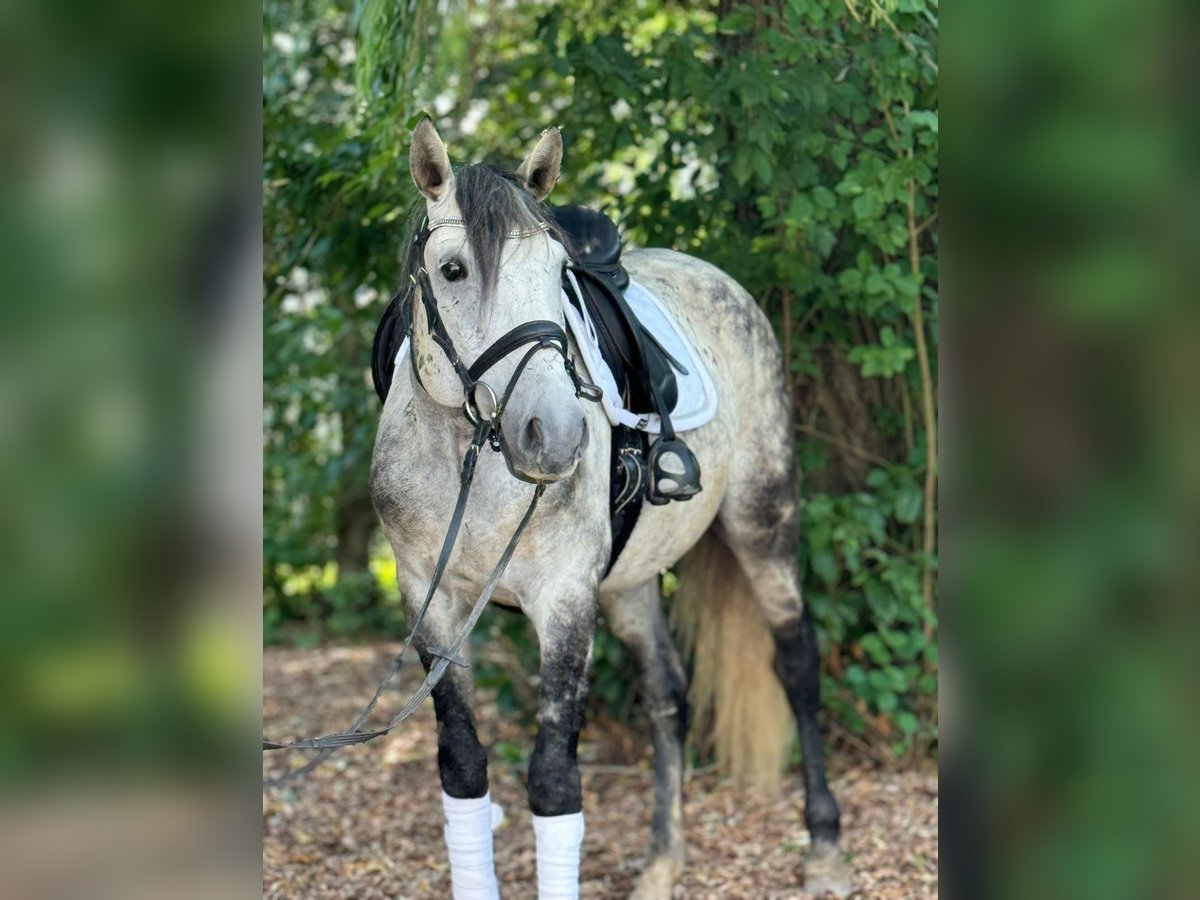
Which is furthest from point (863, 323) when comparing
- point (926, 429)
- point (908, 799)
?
point (908, 799)

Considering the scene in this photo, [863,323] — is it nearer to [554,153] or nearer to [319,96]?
[554,153]

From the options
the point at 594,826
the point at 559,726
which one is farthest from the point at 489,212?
the point at 594,826

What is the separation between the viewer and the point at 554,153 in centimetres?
265

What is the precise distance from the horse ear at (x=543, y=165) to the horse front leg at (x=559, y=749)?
3.30ft

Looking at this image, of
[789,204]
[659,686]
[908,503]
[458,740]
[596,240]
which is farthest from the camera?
[908,503]

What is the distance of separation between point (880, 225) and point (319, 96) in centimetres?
287

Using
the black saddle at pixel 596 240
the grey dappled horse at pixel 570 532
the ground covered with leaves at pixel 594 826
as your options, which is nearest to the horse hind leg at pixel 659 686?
the grey dappled horse at pixel 570 532

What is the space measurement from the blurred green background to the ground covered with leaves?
0.84ft

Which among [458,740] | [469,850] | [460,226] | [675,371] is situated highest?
[460,226]

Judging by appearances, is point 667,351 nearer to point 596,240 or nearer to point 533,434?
point 596,240

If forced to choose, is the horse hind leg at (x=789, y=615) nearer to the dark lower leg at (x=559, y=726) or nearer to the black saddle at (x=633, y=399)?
the black saddle at (x=633, y=399)

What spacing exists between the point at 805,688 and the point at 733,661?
316 millimetres

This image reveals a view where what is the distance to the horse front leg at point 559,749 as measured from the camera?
2.86 metres

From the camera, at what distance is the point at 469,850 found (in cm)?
296
